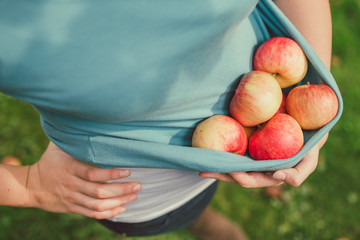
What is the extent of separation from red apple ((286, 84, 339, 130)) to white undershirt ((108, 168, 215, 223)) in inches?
17.9

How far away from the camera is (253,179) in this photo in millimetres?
1063

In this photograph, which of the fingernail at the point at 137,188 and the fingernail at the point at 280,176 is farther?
the fingernail at the point at 137,188

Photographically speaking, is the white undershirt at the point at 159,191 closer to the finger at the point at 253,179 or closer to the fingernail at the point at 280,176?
the finger at the point at 253,179

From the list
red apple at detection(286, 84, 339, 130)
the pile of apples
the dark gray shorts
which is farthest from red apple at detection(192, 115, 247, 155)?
the dark gray shorts

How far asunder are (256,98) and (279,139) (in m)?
0.16

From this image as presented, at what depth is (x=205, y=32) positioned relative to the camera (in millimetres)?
826

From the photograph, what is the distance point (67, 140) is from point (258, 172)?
65 cm

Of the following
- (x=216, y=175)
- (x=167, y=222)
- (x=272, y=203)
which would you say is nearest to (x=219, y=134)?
(x=216, y=175)

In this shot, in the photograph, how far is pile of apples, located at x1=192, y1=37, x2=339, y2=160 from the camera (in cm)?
105

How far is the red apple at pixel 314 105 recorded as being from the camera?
3.51 feet

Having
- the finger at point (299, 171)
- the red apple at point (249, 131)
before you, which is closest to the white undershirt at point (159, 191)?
the red apple at point (249, 131)

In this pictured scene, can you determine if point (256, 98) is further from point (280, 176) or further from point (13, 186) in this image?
point (13, 186)

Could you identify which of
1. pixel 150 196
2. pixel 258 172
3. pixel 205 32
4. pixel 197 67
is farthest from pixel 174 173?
pixel 205 32

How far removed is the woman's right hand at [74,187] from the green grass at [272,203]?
1241mm
